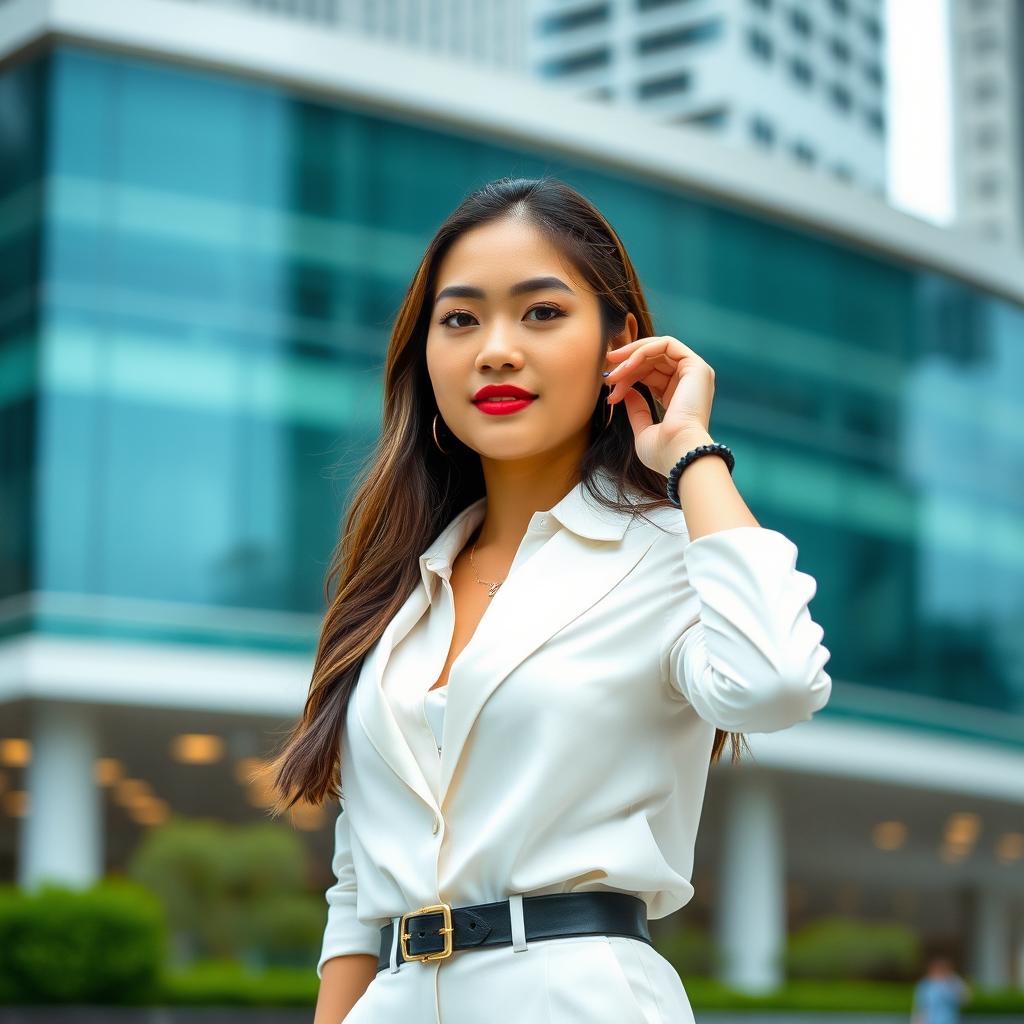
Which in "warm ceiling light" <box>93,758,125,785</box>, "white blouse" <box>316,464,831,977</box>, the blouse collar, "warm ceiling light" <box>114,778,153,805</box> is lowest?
"white blouse" <box>316,464,831,977</box>

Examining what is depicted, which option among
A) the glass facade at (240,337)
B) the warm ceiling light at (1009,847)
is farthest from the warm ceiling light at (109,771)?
the warm ceiling light at (1009,847)

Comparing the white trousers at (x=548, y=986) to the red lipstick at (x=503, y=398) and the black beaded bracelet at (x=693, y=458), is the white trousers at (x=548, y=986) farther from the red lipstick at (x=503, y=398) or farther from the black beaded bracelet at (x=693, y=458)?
the red lipstick at (x=503, y=398)

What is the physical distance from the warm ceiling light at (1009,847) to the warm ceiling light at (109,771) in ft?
56.4

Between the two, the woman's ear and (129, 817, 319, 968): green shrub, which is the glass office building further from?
the woman's ear

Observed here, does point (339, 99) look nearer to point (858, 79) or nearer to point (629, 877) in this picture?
point (629, 877)

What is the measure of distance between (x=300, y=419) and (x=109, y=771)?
7501 millimetres

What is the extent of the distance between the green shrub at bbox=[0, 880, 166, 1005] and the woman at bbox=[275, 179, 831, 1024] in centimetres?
1411

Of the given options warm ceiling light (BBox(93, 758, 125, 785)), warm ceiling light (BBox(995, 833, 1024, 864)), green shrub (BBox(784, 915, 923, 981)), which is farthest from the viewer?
warm ceiling light (BBox(995, 833, 1024, 864))

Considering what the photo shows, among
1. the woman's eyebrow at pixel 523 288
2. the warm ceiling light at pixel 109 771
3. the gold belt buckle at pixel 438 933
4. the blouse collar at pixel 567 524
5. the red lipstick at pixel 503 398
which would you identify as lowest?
the gold belt buckle at pixel 438 933

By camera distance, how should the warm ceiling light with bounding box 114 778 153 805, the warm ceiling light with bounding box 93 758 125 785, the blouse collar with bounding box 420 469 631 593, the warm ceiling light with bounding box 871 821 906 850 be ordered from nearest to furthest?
the blouse collar with bounding box 420 469 631 593 < the warm ceiling light with bounding box 93 758 125 785 < the warm ceiling light with bounding box 114 778 153 805 < the warm ceiling light with bounding box 871 821 906 850

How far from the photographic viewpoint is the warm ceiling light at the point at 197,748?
21156mm

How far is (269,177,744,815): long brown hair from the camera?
2.32 meters

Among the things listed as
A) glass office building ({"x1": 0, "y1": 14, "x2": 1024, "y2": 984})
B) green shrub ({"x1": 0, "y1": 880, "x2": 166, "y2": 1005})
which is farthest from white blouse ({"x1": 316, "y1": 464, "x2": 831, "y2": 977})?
green shrub ({"x1": 0, "y1": 880, "x2": 166, "y2": 1005})

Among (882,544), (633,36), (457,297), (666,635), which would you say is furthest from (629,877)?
(633,36)
